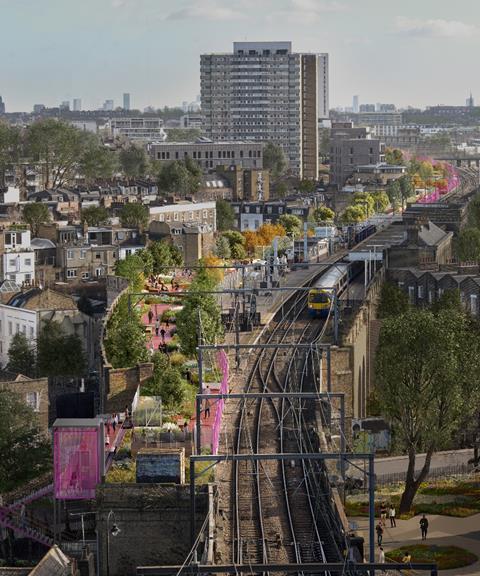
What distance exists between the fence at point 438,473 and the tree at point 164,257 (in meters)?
24.3

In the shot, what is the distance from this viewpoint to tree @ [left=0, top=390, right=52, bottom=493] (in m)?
27.8

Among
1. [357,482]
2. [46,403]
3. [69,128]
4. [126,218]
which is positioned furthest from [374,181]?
[357,482]

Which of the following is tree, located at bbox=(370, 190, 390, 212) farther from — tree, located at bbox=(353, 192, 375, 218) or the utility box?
the utility box

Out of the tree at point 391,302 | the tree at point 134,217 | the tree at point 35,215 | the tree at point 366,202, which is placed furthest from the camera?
the tree at point 366,202

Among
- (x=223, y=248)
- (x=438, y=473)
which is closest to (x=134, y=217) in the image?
(x=223, y=248)

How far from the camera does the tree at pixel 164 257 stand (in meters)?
55.5

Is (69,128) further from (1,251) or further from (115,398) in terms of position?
(115,398)

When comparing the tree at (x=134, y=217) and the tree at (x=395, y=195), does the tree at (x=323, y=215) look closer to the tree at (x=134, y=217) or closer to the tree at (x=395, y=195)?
the tree at (x=134, y=217)

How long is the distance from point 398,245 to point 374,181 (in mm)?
57027

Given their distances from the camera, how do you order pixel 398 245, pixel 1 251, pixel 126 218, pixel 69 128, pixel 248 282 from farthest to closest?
1. pixel 69 128
2. pixel 126 218
3. pixel 1 251
4. pixel 398 245
5. pixel 248 282

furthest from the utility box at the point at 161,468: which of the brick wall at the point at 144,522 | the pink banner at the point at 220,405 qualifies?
the pink banner at the point at 220,405

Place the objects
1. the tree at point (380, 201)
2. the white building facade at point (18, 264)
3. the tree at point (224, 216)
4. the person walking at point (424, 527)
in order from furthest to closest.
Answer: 1. the tree at point (380, 201)
2. the tree at point (224, 216)
3. the white building facade at point (18, 264)
4. the person walking at point (424, 527)

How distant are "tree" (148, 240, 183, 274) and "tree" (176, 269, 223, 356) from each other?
1539cm

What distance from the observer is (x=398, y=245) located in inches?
2104
